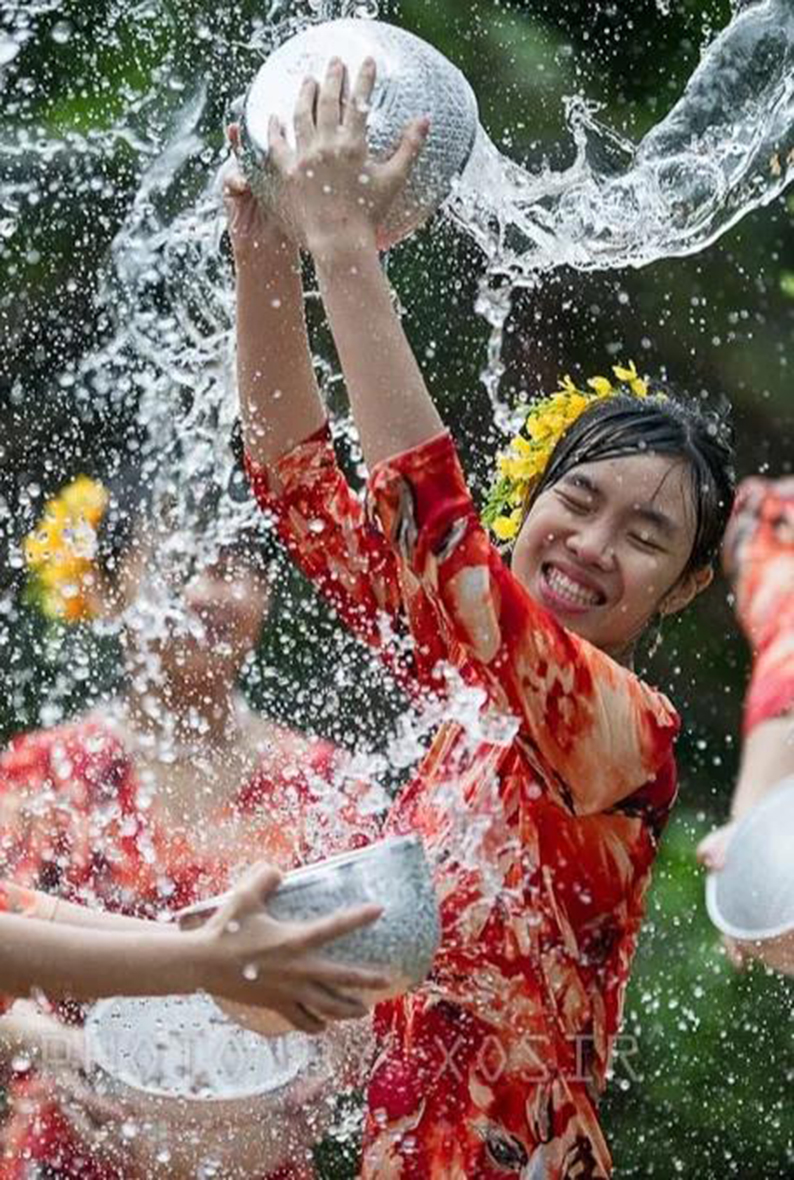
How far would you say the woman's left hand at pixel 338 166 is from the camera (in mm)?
2828

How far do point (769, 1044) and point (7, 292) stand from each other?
3.23 meters

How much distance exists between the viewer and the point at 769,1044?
716 cm

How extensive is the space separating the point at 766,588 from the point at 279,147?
1.31 meters

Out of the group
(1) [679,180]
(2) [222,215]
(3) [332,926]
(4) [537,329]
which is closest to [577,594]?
(3) [332,926]

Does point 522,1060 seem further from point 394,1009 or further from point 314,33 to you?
point 314,33

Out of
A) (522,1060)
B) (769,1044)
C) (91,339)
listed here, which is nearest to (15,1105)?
(522,1060)

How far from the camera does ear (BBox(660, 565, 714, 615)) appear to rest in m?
3.34

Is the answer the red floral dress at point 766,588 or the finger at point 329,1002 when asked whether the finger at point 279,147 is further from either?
the red floral dress at point 766,588

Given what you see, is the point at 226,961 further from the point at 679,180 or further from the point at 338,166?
the point at 679,180

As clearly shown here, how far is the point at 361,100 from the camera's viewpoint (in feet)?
9.38

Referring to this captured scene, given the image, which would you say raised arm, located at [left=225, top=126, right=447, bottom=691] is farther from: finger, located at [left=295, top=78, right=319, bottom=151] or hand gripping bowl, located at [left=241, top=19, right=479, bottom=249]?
finger, located at [left=295, top=78, right=319, bottom=151]

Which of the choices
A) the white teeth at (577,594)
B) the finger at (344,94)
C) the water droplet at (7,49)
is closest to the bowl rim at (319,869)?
the white teeth at (577,594)

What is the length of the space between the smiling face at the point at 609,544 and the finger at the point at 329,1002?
0.83m

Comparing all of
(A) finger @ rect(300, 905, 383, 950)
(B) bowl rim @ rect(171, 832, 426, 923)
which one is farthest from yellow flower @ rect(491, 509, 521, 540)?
(A) finger @ rect(300, 905, 383, 950)
